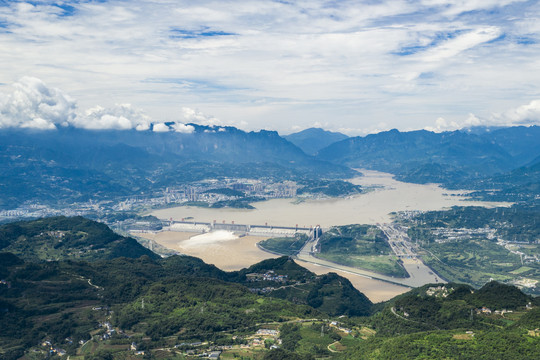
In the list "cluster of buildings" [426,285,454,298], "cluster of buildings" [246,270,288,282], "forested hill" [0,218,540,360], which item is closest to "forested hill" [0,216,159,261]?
"forested hill" [0,218,540,360]

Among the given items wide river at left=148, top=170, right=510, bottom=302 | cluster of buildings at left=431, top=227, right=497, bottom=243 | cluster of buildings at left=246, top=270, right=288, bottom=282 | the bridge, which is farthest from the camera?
the bridge

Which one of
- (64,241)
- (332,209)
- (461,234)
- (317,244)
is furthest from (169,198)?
(461,234)

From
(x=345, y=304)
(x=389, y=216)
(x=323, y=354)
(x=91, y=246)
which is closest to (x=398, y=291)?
(x=345, y=304)

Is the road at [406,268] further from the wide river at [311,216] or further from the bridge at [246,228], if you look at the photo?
the bridge at [246,228]

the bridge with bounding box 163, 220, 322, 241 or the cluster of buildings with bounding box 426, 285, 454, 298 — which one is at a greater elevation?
the cluster of buildings with bounding box 426, 285, 454, 298

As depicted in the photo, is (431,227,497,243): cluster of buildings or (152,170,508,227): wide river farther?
(152,170,508,227): wide river

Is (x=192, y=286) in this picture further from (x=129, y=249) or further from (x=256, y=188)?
(x=256, y=188)

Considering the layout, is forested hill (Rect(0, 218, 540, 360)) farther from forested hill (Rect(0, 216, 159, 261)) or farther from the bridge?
the bridge

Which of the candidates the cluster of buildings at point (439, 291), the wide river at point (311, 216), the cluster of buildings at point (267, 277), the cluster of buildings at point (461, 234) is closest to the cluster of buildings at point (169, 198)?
the wide river at point (311, 216)
